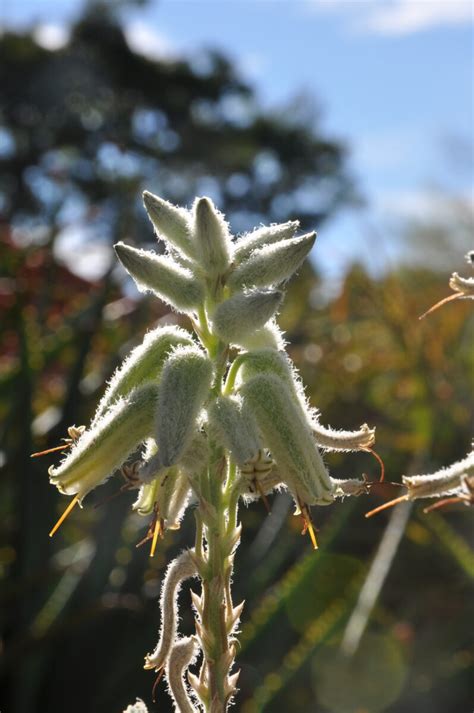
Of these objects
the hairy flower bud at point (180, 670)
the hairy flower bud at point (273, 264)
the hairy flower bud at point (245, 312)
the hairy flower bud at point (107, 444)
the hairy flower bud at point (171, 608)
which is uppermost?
the hairy flower bud at point (273, 264)

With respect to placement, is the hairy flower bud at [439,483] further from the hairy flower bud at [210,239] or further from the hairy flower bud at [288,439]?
the hairy flower bud at [210,239]

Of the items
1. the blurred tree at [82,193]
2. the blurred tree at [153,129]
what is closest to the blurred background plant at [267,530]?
the blurred tree at [82,193]

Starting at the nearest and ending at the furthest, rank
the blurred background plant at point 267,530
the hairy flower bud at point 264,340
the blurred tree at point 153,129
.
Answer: the hairy flower bud at point 264,340
the blurred background plant at point 267,530
the blurred tree at point 153,129

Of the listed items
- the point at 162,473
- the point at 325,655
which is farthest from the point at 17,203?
the point at 162,473

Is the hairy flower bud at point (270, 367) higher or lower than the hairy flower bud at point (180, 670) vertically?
higher

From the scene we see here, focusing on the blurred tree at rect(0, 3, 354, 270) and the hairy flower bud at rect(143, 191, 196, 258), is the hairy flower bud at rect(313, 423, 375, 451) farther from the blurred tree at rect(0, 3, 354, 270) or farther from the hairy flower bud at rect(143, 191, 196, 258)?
the blurred tree at rect(0, 3, 354, 270)

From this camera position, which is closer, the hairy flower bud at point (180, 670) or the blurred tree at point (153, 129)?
the hairy flower bud at point (180, 670)

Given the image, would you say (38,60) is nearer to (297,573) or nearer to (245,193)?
(245,193)
